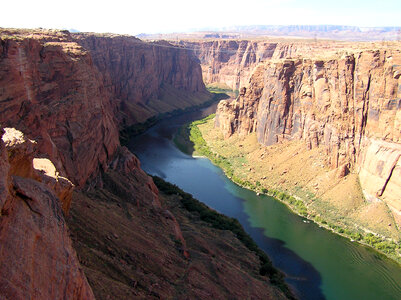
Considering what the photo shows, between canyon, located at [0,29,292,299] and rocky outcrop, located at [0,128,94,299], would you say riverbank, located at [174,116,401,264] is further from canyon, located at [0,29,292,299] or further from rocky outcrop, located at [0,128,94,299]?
rocky outcrop, located at [0,128,94,299]

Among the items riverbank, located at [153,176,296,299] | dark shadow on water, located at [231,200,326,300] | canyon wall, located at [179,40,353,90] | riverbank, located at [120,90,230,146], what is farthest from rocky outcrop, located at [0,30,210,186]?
canyon wall, located at [179,40,353,90]

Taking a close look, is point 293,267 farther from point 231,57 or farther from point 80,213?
point 231,57

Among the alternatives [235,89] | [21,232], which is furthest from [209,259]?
[235,89]

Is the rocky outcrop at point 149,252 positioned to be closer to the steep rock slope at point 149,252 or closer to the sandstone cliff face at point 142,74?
the steep rock slope at point 149,252

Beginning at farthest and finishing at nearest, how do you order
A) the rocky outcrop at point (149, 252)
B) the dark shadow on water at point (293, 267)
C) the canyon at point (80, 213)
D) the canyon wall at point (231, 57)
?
the canyon wall at point (231, 57)
the dark shadow on water at point (293, 267)
the rocky outcrop at point (149, 252)
the canyon at point (80, 213)

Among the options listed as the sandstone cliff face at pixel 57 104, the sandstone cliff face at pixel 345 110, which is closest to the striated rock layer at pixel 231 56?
the sandstone cliff face at pixel 345 110

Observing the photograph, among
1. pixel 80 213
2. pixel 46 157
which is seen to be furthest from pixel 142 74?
pixel 80 213

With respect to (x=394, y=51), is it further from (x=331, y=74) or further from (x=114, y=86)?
(x=114, y=86)
